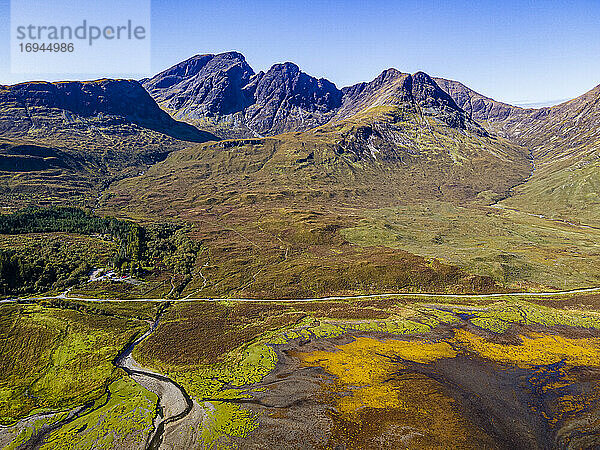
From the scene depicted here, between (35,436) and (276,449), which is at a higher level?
(276,449)

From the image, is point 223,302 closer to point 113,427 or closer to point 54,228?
point 113,427

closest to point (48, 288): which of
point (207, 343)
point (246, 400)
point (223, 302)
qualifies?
point (223, 302)

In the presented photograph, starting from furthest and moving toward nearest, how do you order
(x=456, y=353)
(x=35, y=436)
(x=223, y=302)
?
(x=223, y=302) < (x=456, y=353) < (x=35, y=436)

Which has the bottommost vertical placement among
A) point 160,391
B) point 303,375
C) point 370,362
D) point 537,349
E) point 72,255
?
point 160,391

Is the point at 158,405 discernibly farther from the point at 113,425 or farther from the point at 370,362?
the point at 370,362

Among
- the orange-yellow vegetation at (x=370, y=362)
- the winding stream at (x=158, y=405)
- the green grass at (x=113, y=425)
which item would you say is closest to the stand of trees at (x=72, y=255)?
the winding stream at (x=158, y=405)

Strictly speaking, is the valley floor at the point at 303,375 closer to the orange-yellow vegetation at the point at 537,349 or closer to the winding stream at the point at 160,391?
the winding stream at the point at 160,391

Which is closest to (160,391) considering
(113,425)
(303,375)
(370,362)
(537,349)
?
(113,425)

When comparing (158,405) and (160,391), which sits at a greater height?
(158,405)

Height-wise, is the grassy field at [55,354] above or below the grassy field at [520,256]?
below

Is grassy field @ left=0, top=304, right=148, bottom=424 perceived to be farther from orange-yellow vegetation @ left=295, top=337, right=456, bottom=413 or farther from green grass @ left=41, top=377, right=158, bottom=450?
orange-yellow vegetation @ left=295, top=337, right=456, bottom=413

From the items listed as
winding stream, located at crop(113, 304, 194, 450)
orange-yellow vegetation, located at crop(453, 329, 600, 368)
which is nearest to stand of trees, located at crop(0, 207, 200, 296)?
winding stream, located at crop(113, 304, 194, 450)
